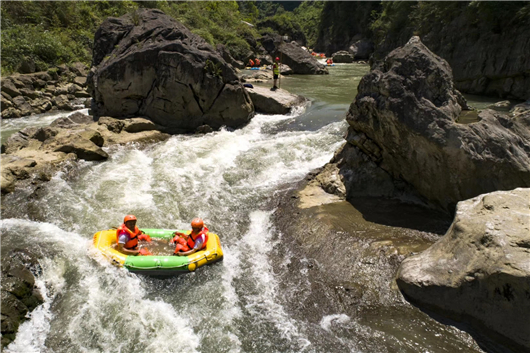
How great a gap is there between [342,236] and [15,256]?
5.51 meters

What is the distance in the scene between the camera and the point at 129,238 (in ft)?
19.5

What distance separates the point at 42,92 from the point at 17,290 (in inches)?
552

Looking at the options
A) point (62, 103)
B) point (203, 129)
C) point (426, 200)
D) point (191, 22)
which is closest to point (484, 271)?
point (426, 200)

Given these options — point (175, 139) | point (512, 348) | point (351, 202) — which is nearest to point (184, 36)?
point (175, 139)

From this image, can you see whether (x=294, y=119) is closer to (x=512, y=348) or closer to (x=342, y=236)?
(x=342, y=236)

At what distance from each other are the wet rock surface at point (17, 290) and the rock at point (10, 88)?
12.2 metres

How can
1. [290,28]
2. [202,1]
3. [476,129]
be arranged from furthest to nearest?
1. [290,28]
2. [202,1]
3. [476,129]

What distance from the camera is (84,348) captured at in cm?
436

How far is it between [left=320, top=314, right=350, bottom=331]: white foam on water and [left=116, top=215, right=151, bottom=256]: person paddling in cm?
330

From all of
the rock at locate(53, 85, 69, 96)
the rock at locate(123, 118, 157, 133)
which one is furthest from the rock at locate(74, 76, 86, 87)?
the rock at locate(123, 118, 157, 133)

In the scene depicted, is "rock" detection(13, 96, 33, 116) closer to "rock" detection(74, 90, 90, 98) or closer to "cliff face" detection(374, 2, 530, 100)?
"rock" detection(74, 90, 90, 98)

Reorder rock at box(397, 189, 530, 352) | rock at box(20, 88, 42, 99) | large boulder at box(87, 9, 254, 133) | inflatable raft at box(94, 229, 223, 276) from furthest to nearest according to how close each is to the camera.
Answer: rock at box(20, 88, 42, 99)
large boulder at box(87, 9, 254, 133)
inflatable raft at box(94, 229, 223, 276)
rock at box(397, 189, 530, 352)

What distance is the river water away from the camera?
14.5 feet

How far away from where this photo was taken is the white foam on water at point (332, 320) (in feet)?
15.0
